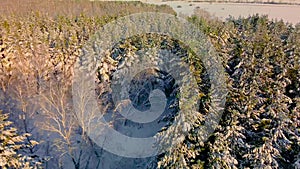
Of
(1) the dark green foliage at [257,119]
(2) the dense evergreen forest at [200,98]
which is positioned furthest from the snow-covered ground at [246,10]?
(1) the dark green foliage at [257,119]

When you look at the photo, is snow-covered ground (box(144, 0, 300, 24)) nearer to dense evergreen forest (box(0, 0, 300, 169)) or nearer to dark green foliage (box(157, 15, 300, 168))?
dense evergreen forest (box(0, 0, 300, 169))

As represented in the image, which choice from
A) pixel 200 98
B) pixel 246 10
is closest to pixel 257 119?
pixel 200 98

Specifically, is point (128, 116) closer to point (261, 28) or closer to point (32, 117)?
point (32, 117)

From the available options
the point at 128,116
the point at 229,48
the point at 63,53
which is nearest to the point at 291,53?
the point at 229,48

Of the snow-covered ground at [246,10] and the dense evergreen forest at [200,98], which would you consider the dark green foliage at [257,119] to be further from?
the snow-covered ground at [246,10]

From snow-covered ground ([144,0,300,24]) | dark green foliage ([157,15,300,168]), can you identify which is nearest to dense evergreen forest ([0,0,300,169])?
dark green foliage ([157,15,300,168])
